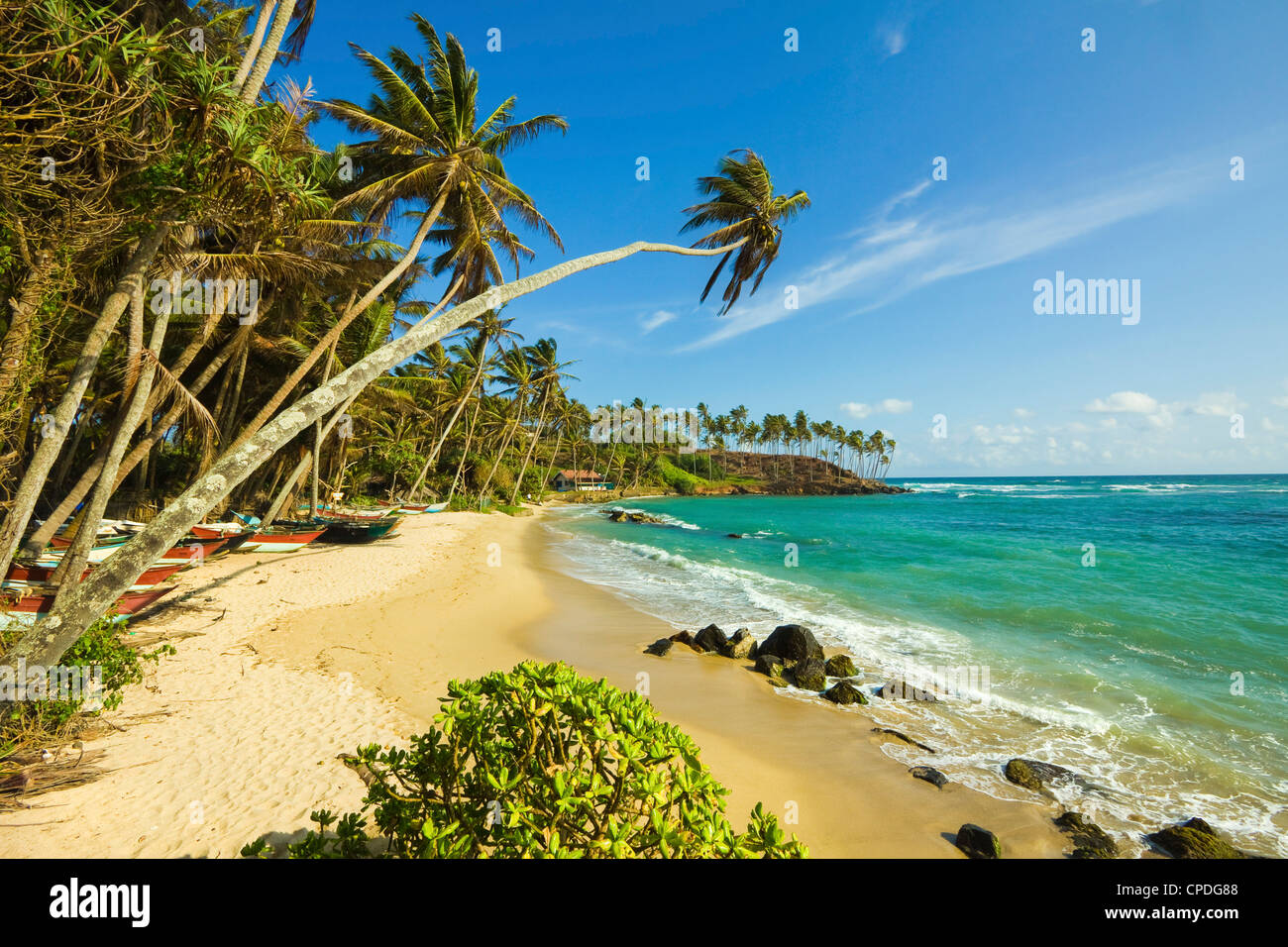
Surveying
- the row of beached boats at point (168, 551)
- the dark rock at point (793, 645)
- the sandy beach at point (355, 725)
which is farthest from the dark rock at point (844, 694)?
the row of beached boats at point (168, 551)

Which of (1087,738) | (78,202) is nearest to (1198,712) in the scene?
(1087,738)

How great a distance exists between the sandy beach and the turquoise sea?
1276 millimetres

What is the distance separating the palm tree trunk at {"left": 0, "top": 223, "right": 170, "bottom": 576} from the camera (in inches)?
200

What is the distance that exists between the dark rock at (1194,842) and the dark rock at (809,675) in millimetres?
4070

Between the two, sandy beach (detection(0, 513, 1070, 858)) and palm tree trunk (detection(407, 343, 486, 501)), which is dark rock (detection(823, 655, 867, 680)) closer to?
sandy beach (detection(0, 513, 1070, 858))

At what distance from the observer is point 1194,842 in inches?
184

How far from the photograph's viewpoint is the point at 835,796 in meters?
5.37

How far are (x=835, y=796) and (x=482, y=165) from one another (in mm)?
17121

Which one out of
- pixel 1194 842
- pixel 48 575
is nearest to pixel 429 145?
pixel 48 575

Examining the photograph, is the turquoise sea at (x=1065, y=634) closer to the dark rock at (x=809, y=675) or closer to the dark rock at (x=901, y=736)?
the dark rock at (x=901, y=736)

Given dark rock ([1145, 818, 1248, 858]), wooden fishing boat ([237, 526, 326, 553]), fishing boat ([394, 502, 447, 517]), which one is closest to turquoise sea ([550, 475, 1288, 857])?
dark rock ([1145, 818, 1248, 858])

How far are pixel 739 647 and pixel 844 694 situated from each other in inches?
94.5

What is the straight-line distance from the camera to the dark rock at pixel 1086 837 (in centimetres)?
467
